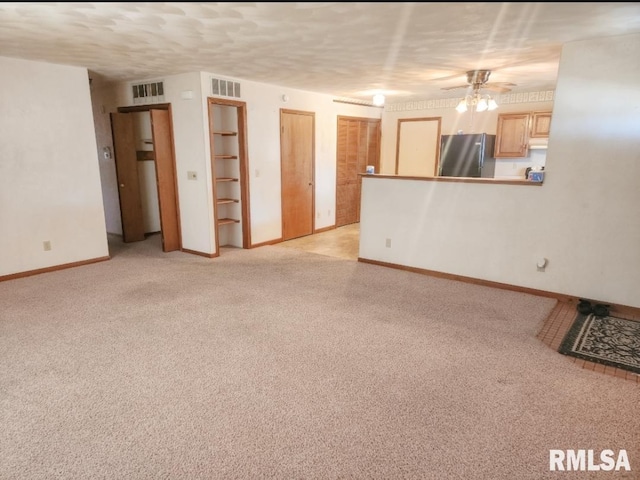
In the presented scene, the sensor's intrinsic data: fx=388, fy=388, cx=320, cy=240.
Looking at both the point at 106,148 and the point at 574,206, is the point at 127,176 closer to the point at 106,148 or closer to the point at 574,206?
the point at 106,148

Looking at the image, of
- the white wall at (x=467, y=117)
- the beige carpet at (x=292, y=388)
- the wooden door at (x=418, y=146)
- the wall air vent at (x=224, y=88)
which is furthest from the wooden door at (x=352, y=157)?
the beige carpet at (x=292, y=388)

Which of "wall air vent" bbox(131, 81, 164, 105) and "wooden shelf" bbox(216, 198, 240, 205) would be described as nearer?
"wall air vent" bbox(131, 81, 164, 105)

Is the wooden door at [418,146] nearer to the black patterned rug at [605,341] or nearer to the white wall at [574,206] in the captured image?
the white wall at [574,206]

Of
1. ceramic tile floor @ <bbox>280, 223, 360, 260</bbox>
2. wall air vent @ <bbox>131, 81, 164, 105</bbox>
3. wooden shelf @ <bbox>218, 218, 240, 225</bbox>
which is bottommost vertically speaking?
ceramic tile floor @ <bbox>280, 223, 360, 260</bbox>

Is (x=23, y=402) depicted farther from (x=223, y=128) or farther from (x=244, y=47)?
(x=223, y=128)

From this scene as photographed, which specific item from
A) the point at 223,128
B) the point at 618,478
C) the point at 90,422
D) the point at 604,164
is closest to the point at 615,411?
the point at 618,478

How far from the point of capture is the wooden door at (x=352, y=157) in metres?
7.27

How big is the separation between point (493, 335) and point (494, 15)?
239cm

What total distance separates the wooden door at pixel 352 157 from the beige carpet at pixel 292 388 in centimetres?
374

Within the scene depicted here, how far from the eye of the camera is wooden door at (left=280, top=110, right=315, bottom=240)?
6.16 meters

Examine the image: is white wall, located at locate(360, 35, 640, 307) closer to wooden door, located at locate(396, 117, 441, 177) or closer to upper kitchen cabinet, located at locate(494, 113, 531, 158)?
upper kitchen cabinet, located at locate(494, 113, 531, 158)

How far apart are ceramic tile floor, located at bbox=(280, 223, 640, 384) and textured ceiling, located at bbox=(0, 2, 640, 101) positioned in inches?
94.3

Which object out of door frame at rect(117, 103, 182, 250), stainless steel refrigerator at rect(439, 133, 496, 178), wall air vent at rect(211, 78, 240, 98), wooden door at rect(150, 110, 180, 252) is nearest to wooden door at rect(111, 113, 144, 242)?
door frame at rect(117, 103, 182, 250)

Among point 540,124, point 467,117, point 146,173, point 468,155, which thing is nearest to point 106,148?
point 146,173
